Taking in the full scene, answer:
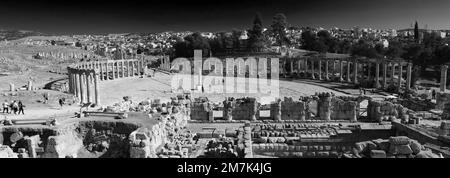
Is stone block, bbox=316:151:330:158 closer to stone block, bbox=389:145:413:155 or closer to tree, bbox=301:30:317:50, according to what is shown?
stone block, bbox=389:145:413:155

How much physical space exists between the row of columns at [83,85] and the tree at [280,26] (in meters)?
55.2

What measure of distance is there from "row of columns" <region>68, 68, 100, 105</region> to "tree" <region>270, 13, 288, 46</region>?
2175 inches

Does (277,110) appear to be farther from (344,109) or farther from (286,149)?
(286,149)

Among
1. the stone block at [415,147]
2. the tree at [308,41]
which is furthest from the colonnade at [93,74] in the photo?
the tree at [308,41]

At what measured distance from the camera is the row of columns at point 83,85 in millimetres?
37125

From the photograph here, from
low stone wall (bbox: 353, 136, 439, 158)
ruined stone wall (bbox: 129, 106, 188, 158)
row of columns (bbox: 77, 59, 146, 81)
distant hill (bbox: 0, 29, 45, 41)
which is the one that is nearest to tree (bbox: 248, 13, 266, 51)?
row of columns (bbox: 77, 59, 146, 81)

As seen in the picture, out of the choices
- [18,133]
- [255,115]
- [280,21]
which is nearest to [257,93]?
[255,115]

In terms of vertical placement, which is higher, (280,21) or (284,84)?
(280,21)

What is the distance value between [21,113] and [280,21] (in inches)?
2689

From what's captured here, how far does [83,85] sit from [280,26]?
58.2 metres
